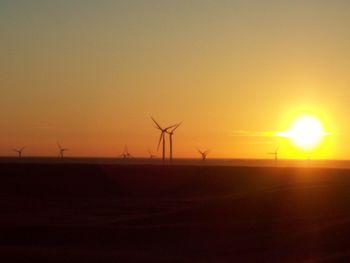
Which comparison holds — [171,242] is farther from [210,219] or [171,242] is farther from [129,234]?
[210,219]

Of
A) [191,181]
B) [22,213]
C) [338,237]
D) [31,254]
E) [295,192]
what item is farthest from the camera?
[191,181]

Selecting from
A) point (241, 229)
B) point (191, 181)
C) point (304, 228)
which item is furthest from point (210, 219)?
point (191, 181)

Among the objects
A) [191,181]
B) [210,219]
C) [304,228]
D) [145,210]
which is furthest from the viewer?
[191,181]

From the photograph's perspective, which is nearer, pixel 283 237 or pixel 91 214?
pixel 283 237

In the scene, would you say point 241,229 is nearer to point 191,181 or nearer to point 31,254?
point 31,254

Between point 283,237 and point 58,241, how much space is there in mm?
7916

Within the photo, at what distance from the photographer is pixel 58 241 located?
23609 millimetres

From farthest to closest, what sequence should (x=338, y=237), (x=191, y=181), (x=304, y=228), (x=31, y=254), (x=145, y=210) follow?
(x=191, y=181) < (x=145, y=210) < (x=304, y=228) < (x=338, y=237) < (x=31, y=254)

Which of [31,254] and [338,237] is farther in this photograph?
[338,237]

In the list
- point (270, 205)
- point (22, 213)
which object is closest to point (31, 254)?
point (22, 213)

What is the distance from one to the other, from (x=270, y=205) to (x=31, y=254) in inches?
667

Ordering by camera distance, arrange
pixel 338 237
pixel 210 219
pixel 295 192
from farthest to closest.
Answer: pixel 295 192
pixel 210 219
pixel 338 237

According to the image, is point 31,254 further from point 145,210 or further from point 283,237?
point 145,210

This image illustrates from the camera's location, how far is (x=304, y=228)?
81.7 ft
